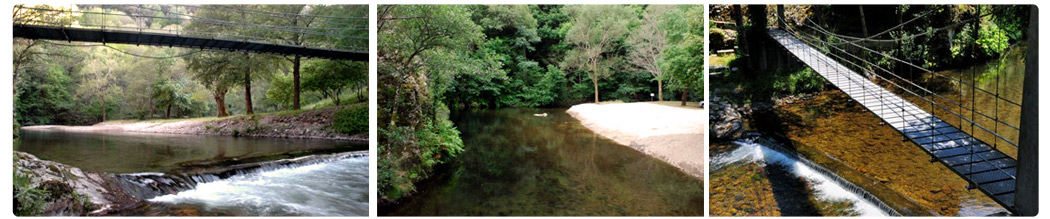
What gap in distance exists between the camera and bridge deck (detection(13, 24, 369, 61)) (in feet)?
9.98

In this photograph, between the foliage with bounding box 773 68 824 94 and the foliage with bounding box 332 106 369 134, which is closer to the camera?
the foliage with bounding box 773 68 824 94

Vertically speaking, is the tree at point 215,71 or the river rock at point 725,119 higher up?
the tree at point 215,71

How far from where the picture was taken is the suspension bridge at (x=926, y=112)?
247cm

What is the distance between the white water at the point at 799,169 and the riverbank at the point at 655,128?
1.74 feet

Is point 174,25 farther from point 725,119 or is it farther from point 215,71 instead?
point 725,119

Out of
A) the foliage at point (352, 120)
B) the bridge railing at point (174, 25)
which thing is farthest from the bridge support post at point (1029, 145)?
the foliage at point (352, 120)

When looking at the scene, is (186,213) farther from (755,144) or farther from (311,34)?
(755,144)

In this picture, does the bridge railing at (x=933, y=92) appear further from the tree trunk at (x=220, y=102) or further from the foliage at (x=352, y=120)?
the tree trunk at (x=220, y=102)

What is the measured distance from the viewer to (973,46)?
3.00 meters

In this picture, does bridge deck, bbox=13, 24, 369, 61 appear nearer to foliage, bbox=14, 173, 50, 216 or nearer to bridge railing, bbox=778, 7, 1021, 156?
foliage, bbox=14, 173, 50, 216

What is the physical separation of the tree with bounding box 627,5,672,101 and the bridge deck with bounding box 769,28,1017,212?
1.38 m

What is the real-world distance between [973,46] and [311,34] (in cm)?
495

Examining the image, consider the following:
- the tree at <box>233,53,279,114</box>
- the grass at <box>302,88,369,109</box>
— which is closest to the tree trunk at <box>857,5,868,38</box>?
the grass at <box>302,88,369,109</box>

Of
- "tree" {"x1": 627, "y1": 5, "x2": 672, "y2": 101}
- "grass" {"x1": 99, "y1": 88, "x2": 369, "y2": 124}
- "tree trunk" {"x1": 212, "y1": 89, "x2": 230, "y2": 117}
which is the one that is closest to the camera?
"grass" {"x1": 99, "y1": 88, "x2": 369, "y2": 124}
